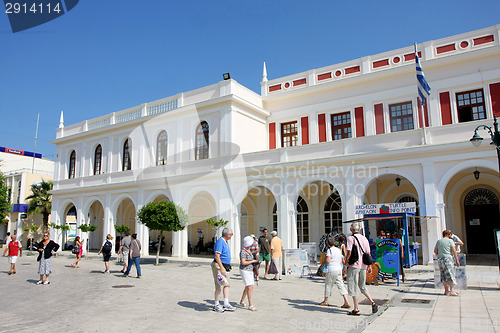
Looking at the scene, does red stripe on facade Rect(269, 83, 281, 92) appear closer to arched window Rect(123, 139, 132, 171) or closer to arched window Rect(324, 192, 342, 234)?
arched window Rect(324, 192, 342, 234)

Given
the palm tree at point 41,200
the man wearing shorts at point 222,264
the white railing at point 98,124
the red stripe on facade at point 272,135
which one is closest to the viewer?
the man wearing shorts at point 222,264

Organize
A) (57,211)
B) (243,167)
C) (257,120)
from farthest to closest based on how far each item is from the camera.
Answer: (57,211), (257,120), (243,167)

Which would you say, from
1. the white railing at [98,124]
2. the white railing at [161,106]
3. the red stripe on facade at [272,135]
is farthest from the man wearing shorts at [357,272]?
the white railing at [98,124]

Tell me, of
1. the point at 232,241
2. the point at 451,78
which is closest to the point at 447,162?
the point at 451,78

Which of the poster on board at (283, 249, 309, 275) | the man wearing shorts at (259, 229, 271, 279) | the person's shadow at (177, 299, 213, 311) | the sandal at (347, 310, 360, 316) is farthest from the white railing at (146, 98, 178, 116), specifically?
the sandal at (347, 310, 360, 316)

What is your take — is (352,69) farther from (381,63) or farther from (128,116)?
(128,116)

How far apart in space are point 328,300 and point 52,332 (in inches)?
216

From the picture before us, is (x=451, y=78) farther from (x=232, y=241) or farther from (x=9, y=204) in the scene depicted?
(x=9, y=204)

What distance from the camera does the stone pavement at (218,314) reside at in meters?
6.56

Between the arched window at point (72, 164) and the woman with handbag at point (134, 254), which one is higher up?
the arched window at point (72, 164)

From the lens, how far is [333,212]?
21.0m

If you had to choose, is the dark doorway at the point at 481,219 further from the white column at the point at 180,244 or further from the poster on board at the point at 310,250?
the white column at the point at 180,244

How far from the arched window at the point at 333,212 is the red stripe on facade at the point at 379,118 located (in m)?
3.96

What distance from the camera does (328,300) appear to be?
8758 millimetres
